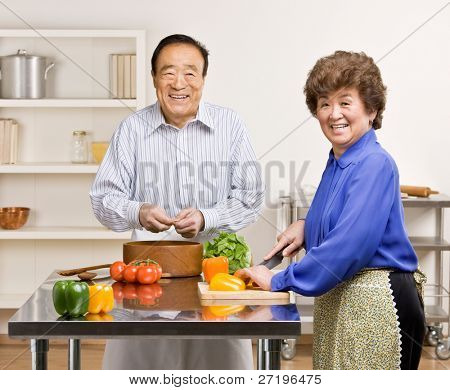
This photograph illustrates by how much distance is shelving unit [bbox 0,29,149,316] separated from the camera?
4676 mm

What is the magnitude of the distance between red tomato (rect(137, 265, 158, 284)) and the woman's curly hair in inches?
27.1

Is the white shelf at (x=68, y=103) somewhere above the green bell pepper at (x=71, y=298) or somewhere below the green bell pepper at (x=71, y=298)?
above

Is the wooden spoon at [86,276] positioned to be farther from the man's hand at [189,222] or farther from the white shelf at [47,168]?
the white shelf at [47,168]

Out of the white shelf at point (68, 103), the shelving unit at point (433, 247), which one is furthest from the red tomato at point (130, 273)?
the white shelf at point (68, 103)

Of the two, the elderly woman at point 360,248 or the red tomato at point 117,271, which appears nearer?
the elderly woman at point 360,248

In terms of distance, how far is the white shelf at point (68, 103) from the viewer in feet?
15.2

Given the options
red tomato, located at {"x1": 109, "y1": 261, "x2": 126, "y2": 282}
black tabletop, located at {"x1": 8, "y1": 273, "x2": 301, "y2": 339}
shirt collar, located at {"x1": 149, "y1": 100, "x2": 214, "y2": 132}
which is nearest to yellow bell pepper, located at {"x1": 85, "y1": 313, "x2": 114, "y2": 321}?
black tabletop, located at {"x1": 8, "y1": 273, "x2": 301, "y2": 339}

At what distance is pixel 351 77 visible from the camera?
2.16 meters

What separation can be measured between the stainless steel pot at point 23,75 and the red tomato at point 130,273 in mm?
2510

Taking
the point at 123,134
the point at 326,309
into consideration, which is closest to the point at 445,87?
the point at 123,134

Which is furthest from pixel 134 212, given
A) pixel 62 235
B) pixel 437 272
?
pixel 437 272

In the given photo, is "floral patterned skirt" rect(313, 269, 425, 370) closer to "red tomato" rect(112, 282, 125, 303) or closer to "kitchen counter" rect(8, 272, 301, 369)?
"kitchen counter" rect(8, 272, 301, 369)

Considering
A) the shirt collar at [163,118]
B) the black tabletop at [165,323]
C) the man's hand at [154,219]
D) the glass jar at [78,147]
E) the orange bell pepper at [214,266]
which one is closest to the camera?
the black tabletop at [165,323]

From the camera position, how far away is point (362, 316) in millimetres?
2160
